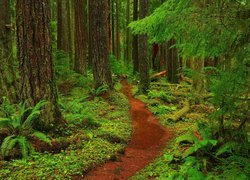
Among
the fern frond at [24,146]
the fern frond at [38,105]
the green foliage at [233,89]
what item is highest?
the green foliage at [233,89]

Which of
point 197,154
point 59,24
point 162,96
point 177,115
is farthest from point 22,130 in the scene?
point 59,24

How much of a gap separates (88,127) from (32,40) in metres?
3.16

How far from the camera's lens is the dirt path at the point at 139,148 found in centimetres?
633

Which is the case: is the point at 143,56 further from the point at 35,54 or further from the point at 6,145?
the point at 6,145

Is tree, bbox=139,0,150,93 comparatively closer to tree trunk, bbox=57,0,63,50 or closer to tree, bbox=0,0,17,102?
tree, bbox=0,0,17,102

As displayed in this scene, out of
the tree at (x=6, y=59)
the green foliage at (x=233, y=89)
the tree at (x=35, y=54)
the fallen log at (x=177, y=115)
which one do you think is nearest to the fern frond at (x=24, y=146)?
the tree at (x=35, y=54)

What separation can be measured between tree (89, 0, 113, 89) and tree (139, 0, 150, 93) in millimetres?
2384

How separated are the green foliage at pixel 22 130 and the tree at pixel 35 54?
0.29 m

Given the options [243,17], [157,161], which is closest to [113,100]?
[157,161]

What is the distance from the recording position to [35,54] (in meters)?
6.94

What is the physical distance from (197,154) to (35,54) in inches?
184

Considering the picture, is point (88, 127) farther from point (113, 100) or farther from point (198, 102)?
point (198, 102)

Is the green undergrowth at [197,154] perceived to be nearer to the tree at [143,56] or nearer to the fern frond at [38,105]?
the fern frond at [38,105]

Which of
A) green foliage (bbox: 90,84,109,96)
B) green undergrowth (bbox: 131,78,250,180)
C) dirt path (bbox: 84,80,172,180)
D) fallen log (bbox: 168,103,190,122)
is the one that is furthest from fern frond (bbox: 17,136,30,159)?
green foliage (bbox: 90,84,109,96)
